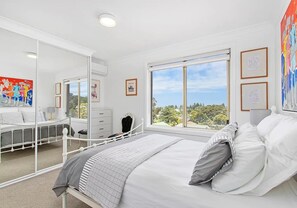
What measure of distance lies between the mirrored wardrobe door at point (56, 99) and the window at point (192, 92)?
1.71 meters

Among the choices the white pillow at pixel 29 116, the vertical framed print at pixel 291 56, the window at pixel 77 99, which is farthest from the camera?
the window at pixel 77 99

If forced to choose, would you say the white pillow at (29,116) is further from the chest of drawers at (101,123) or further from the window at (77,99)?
the chest of drawers at (101,123)

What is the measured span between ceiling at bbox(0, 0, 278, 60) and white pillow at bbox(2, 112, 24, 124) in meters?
1.44

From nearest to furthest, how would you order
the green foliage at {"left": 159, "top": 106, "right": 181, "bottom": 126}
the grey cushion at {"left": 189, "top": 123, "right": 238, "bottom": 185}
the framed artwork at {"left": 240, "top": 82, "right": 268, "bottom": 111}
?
the grey cushion at {"left": 189, "top": 123, "right": 238, "bottom": 185}, the framed artwork at {"left": 240, "top": 82, "right": 268, "bottom": 111}, the green foliage at {"left": 159, "top": 106, "right": 181, "bottom": 126}

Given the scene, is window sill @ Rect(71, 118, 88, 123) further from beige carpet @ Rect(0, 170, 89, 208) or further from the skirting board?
the skirting board

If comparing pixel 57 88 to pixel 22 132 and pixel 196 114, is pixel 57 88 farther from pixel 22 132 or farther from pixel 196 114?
pixel 196 114

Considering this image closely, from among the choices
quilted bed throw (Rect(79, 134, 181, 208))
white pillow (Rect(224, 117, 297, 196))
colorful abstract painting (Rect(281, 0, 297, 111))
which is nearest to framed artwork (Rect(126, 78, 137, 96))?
quilted bed throw (Rect(79, 134, 181, 208))

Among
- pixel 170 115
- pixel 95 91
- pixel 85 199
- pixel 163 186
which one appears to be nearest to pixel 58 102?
pixel 95 91

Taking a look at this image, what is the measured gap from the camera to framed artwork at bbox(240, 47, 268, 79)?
245 cm

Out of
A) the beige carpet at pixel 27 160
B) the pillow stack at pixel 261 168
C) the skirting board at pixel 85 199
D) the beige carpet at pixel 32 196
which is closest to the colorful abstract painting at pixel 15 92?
the beige carpet at pixel 27 160

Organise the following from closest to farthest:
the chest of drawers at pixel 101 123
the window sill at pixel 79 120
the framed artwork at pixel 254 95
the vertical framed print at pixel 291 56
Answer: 1. the vertical framed print at pixel 291 56
2. the framed artwork at pixel 254 95
3. the window sill at pixel 79 120
4. the chest of drawers at pixel 101 123

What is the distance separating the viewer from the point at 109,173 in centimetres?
133

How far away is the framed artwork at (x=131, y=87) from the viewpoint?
390 centimetres

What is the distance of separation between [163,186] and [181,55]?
275cm
